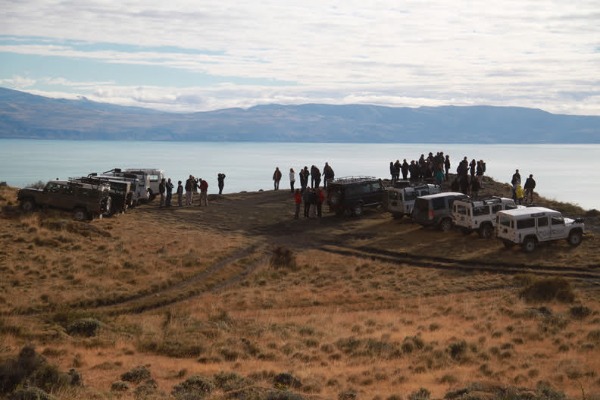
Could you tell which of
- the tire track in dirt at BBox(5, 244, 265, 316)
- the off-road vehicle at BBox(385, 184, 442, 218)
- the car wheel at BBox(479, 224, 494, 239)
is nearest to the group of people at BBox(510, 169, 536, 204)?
the off-road vehicle at BBox(385, 184, 442, 218)

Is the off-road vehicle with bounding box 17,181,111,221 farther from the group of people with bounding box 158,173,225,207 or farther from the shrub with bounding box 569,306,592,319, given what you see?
the shrub with bounding box 569,306,592,319

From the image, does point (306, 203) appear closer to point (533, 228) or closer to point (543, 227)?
point (533, 228)

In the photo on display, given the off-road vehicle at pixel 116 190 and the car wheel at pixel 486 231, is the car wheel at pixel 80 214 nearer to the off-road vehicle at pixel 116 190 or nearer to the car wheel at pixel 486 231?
the off-road vehicle at pixel 116 190

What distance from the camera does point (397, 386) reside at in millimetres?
17859

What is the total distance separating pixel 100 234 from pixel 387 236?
47.6 feet

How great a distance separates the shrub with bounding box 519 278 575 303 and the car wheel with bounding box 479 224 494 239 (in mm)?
7935

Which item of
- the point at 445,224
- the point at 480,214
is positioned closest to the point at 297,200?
the point at 445,224

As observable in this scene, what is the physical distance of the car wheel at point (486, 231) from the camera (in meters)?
36.3

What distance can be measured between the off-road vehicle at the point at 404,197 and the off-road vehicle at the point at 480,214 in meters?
4.17

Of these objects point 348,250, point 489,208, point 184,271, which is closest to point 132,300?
point 184,271

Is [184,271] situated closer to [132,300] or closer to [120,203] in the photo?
[132,300]

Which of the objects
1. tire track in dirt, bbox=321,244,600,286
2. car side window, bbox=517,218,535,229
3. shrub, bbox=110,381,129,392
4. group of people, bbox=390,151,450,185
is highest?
group of people, bbox=390,151,450,185

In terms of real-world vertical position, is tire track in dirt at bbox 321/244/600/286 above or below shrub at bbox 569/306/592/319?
above

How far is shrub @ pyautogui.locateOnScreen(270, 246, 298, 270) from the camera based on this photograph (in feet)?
109
